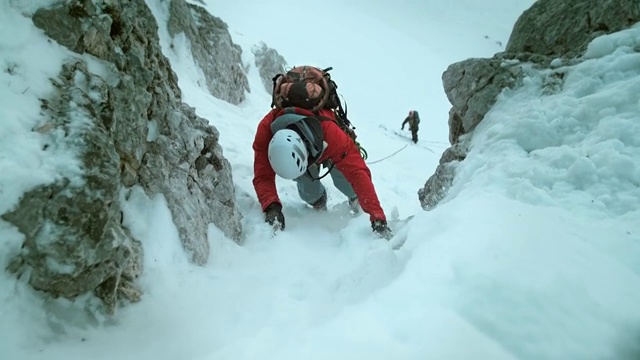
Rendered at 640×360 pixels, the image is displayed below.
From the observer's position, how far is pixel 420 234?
2.40 meters

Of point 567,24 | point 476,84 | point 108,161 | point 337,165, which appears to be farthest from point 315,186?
point 567,24

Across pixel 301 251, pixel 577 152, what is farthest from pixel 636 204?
pixel 301 251

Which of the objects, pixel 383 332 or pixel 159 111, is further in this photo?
pixel 159 111

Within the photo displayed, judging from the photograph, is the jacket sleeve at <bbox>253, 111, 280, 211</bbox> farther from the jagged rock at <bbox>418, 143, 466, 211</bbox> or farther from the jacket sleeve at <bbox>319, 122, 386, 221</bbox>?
the jagged rock at <bbox>418, 143, 466, 211</bbox>

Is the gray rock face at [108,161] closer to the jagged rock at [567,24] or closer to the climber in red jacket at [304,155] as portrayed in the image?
the climber in red jacket at [304,155]

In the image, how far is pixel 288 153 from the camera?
3611mm

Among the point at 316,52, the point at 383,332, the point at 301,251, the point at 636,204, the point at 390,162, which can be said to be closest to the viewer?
the point at 383,332

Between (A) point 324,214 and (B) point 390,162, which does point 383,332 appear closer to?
A: (A) point 324,214

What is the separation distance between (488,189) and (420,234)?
71 cm

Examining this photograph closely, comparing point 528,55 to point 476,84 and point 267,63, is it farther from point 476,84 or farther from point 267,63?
point 267,63

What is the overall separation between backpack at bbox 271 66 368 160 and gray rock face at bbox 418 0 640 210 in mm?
1421

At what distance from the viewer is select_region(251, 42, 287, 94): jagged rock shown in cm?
1520

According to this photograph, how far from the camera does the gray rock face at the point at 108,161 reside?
1.63 meters

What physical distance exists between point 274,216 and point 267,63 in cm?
1308
